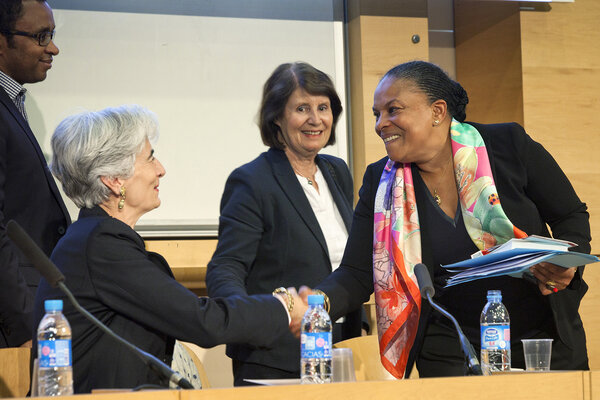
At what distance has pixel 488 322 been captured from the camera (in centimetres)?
214

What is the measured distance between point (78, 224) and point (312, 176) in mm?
1219

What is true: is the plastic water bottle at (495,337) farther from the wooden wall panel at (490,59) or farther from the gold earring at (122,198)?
the wooden wall panel at (490,59)

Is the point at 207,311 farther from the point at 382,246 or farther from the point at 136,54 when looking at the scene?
the point at 136,54

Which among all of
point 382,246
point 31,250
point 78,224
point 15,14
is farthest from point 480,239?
point 15,14

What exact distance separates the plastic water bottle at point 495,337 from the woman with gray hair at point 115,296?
1.61 ft

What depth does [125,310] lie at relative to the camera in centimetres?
188

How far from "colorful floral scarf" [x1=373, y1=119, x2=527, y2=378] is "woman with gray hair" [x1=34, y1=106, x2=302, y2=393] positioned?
47cm

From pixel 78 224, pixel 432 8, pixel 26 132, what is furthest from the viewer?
pixel 432 8

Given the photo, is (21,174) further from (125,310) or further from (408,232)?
(408,232)

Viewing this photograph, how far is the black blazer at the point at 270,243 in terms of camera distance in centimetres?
265

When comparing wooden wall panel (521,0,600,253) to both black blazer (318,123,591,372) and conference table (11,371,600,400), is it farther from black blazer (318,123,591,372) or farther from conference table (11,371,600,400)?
conference table (11,371,600,400)

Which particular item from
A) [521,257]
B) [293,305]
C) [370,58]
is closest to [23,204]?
[293,305]

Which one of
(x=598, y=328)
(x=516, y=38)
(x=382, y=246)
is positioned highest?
(x=516, y=38)

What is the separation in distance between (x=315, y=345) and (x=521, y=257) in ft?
1.93
